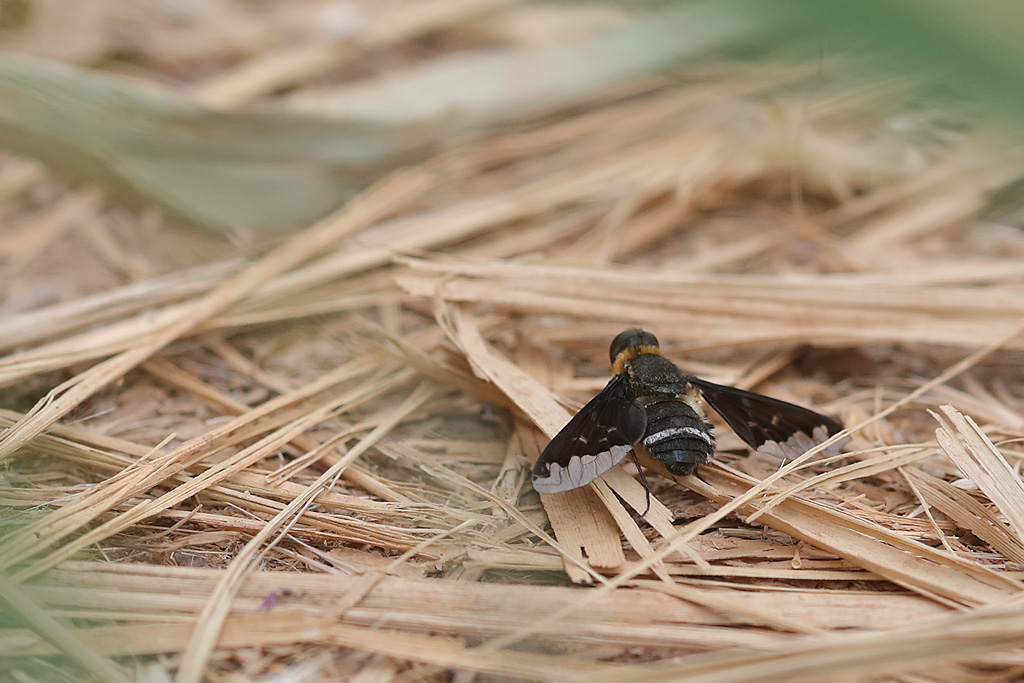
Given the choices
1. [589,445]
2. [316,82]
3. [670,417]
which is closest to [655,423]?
[670,417]

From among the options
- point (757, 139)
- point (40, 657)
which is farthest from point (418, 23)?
point (40, 657)

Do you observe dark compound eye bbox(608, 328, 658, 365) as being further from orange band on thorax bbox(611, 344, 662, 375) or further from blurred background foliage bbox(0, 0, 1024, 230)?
blurred background foliage bbox(0, 0, 1024, 230)

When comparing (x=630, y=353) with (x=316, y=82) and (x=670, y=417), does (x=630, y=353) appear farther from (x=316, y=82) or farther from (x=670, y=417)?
→ (x=316, y=82)

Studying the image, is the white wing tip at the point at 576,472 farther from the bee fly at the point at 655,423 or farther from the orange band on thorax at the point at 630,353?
the orange band on thorax at the point at 630,353

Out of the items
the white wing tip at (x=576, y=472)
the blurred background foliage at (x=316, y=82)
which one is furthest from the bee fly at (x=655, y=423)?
the blurred background foliage at (x=316, y=82)

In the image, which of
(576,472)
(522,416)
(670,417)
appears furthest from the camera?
(522,416)

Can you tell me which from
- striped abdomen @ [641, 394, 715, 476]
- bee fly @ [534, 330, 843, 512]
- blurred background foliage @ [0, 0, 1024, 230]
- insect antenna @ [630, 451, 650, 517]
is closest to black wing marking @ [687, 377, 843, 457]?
bee fly @ [534, 330, 843, 512]
